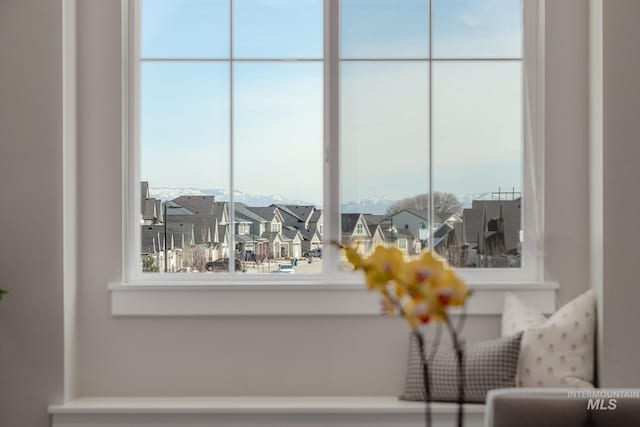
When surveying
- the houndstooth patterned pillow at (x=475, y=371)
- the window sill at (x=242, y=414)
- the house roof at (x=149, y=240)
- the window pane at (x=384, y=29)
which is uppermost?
the window pane at (x=384, y=29)

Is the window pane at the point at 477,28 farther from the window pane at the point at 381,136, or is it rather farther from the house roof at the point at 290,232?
the house roof at the point at 290,232

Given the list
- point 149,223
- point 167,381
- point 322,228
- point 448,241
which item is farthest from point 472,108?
point 167,381

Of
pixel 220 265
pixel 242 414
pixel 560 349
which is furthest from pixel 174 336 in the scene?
pixel 560 349

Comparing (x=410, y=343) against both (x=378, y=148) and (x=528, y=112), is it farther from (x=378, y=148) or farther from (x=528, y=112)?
(x=528, y=112)

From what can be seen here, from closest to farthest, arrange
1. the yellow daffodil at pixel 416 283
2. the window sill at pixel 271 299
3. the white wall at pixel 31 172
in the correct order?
the yellow daffodil at pixel 416 283 → the white wall at pixel 31 172 → the window sill at pixel 271 299

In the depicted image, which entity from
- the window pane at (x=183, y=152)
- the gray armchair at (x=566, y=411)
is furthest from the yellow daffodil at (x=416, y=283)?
the window pane at (x=183, y=152)

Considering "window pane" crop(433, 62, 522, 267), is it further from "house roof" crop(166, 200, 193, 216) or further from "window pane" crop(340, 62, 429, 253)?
"house roof" crop(166, 200, 193, 216)
